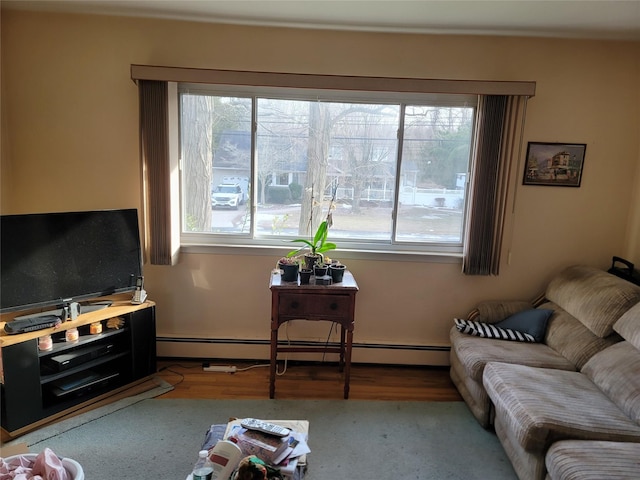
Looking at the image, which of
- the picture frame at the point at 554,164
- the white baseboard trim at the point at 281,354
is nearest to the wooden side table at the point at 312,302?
the white baseboard trim at the point at 281,354

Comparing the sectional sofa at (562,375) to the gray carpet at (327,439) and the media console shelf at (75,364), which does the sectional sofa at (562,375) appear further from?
the media console shelf at (75,364)

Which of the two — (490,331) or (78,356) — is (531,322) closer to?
(490,331)

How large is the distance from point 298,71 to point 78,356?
2.23 meters

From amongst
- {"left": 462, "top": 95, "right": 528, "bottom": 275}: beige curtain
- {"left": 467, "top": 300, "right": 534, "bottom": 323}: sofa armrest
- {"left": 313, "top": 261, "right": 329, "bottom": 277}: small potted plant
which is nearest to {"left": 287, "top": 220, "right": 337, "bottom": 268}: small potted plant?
{"left": 313, "top": 261, "right": 329, "bottom": 277}: small potted plant

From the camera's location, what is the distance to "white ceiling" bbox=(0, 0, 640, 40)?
234 centimetres

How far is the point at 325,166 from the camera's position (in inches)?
119

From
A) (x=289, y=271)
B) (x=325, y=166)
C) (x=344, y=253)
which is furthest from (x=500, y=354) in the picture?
(x=325, y=166)

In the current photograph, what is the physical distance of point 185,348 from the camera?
10.3ft

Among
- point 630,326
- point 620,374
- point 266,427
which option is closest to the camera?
point 266,427

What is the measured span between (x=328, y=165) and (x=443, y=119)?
0.87 meters

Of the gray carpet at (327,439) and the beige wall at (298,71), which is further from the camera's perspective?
the beige wall at (298,71)

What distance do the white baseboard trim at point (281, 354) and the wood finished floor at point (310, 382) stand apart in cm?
5

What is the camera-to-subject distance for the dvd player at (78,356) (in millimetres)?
2387

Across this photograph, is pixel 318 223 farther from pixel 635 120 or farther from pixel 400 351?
pixel 635 120
